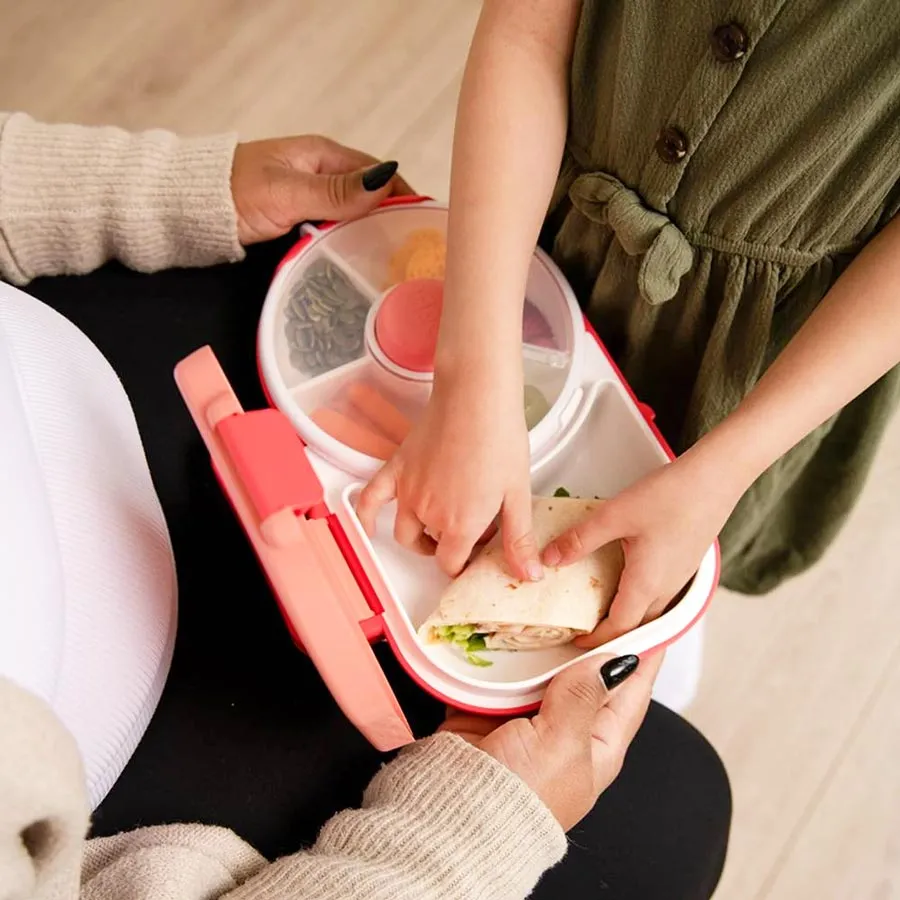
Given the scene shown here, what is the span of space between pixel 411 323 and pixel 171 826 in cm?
34

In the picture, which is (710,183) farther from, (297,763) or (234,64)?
(234,64)

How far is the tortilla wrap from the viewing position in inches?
21.5

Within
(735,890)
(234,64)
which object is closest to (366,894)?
(735,890)

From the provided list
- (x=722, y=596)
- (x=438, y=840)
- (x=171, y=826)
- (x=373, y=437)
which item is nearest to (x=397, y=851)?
(x=438, y=840)

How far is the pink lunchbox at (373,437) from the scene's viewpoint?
519 millimetres

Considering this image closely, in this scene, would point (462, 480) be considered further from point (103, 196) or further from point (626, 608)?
point (103, 196)

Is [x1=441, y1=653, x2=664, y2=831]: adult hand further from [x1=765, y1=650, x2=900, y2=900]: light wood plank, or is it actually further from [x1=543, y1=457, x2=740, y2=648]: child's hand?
[x1=765, y1=650, x2=900, y2=900]: light wood plank

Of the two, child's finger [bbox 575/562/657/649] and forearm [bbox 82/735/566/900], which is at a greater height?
child's finger [bbox 575/562/657/649]

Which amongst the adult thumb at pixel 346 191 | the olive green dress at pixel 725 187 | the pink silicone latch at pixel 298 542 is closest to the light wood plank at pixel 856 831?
the olive green dress at pixel 725 187

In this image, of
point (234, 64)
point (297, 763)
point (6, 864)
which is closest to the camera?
point (6, 864)

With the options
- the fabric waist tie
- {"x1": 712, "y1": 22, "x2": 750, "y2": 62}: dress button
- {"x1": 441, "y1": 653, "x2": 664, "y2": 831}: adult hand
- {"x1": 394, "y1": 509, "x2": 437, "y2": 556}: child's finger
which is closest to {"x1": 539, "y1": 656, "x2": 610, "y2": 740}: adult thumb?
{"x1": 441, "y1": 653, "x2": 664, "y2": 831}: adult hand

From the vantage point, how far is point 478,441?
54cm

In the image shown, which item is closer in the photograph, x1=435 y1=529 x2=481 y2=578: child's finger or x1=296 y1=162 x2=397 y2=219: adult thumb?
x1=435 y1=529 x2=481 y2=578: child's finger

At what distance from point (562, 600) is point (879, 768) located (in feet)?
2.12
